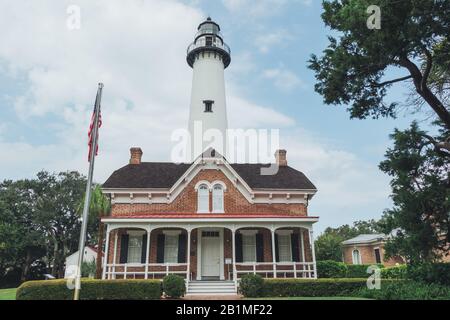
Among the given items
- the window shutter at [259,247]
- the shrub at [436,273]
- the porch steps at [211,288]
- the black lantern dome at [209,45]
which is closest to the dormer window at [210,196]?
→ the window shutter at [259,247]

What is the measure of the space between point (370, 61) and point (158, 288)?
12.4 m

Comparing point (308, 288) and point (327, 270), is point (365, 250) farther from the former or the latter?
point (308, 288)

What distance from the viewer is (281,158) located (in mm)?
24125

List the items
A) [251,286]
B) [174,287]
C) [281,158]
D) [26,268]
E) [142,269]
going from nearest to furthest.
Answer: [174,287] → [251,286] → [142,269] → [281,158] → [26,268]

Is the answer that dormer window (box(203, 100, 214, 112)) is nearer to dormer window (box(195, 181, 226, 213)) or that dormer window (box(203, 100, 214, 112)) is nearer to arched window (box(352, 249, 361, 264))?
dormer window (box(195, 181, 226, 213))

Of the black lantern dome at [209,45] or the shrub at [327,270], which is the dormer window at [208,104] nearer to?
the black lantern dome at [209,45]

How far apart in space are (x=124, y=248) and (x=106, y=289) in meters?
3.93

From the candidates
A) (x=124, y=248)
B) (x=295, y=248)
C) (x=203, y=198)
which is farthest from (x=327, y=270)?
(x=124, y=248)

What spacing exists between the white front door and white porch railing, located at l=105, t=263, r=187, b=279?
1.16 m

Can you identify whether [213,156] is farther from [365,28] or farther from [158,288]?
[365,28]

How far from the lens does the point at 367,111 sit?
1375 centimetres

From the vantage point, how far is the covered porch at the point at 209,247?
17500mm

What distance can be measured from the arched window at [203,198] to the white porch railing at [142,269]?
334 centimetres
